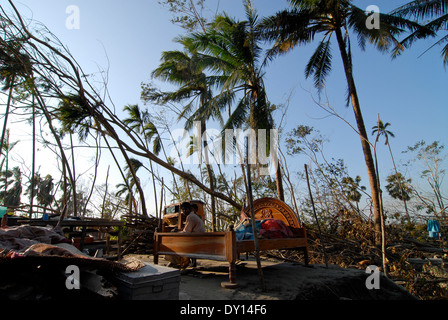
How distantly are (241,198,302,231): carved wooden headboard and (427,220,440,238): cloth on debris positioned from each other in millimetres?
4497

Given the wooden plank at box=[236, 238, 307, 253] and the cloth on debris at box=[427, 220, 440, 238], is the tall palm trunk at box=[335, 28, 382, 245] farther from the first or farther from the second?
the wooden plank at box=[236, 238, 307, 253]

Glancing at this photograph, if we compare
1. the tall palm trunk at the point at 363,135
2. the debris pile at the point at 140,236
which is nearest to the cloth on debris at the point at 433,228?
Answer: the tall palm trunk at the point at 363,135

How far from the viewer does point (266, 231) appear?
4578mm

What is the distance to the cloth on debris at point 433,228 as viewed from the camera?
7.00 m

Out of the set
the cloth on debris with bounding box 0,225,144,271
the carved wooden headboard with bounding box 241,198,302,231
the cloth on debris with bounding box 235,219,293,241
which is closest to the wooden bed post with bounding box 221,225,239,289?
the cloth on debris with bounding box 235,219,293,241

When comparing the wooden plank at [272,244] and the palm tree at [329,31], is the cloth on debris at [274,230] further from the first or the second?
the palm tree at [329,31]

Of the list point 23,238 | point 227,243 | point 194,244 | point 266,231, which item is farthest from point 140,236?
point 227,243

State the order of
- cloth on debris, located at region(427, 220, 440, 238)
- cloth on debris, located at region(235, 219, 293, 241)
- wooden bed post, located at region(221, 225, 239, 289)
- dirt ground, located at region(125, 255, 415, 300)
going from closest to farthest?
dirt ground, located at region(125, 255, 415, 300) → wooden bed post, located at region(221, 225, 239, 289) → cloth on debris, located at region(235, 219, 293, 241) → cloth on debris, located at region(427, 220, 440, 238)

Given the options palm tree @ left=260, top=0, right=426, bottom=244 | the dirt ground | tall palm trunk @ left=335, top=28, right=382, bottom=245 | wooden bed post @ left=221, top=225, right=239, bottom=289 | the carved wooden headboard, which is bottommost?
the dirt ground

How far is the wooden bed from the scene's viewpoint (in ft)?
11.9

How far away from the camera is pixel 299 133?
1262 centimetres

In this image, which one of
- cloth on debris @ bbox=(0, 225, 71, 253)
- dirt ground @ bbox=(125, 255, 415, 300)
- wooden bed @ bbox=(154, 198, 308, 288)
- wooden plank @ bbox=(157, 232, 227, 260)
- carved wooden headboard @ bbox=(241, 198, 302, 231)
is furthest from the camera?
carved wooden headboard @ bbox=(241, 198, 302, 231)

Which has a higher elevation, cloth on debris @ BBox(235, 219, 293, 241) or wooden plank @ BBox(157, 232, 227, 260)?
cloth on debris @ BBox(235, 219, 293, 241)

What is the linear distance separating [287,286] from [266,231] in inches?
44.5
